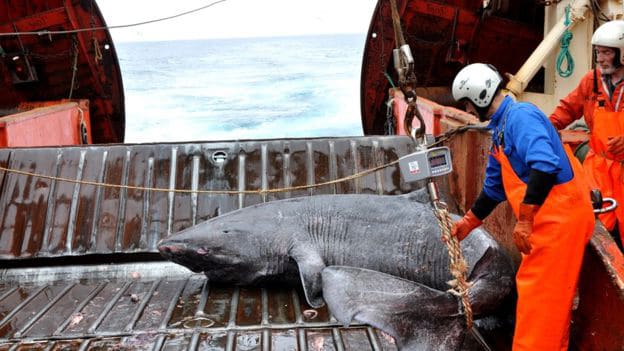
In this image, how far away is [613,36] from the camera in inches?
160

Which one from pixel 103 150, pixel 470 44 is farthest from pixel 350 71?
pixel 103 150

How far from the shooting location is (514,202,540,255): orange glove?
305cm

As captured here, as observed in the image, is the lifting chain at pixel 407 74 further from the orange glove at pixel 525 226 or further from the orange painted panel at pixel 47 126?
the orange painted panel at pixel 47 126

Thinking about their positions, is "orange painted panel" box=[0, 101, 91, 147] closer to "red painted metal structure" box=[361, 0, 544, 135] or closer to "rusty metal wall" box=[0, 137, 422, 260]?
"rusty metal wall" box=[0, 137, 422, 260]

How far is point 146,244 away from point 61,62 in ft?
24.9

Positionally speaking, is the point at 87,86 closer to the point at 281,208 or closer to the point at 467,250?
the point at 281,208

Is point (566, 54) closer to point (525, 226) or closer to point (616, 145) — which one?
point (616, 145)

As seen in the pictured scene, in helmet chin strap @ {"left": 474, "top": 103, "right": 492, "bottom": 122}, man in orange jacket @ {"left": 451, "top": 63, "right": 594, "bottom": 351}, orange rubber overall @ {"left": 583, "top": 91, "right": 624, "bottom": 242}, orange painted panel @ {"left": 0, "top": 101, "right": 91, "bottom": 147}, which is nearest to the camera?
man in orange jacket @ {"left": 451, "top": 63, "right": 594, "bottom": 351}

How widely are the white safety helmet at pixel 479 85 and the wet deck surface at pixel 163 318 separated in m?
1.47

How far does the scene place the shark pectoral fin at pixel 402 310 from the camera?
3.29m

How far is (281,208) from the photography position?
5039 millimetres

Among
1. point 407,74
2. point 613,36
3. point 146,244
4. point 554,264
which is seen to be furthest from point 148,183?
point 613,36

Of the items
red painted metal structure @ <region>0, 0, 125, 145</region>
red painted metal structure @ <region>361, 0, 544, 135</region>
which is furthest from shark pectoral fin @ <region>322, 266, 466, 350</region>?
red painted metal structure @ <region>0, 0, 125, 145</region>

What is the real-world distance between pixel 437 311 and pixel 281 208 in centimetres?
194
